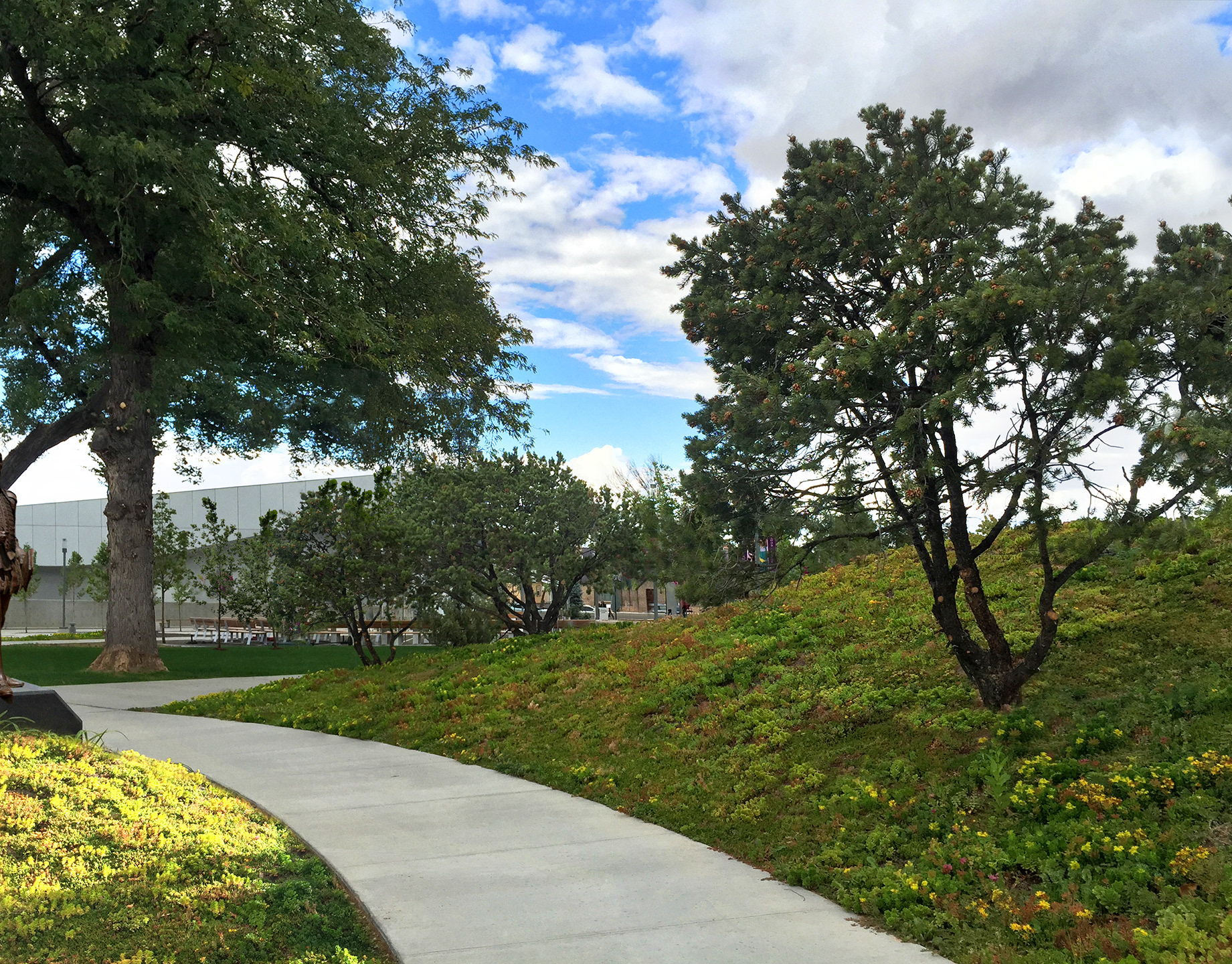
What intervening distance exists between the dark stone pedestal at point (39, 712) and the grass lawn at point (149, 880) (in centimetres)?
98

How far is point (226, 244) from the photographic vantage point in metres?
14.2

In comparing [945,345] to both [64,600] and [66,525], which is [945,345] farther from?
[66,525]

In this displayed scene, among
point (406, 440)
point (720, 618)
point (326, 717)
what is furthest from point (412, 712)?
point (406, 440)

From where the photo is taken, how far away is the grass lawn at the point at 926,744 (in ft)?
16.2

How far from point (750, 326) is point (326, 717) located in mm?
7729

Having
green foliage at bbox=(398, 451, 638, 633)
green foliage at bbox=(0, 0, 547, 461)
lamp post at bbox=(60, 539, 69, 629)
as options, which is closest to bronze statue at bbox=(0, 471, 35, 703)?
green foliage at bbox=(0, 0, 547, 461)

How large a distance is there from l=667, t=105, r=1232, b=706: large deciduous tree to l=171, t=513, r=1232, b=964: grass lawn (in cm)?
78

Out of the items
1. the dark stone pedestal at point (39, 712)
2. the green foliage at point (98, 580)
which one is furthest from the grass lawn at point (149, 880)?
the green foliage at point (98, 580)

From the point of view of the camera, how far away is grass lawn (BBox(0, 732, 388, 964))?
4605mm

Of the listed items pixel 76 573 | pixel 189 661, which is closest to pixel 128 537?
pixel 189 661

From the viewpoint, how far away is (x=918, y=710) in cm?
795

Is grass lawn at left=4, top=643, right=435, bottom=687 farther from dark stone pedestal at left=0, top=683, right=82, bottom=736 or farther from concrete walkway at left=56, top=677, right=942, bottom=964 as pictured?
concrete walkway at left=56, top=677, right=942, bottom=964

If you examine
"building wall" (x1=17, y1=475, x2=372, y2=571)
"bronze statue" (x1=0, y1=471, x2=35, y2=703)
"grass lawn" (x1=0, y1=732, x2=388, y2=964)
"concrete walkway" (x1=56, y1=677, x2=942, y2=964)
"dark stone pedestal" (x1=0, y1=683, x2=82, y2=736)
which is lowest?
"concrete walkway" (x1=56, y1=677, x2=942, y2=964)

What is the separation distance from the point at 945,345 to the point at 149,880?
606 cm
